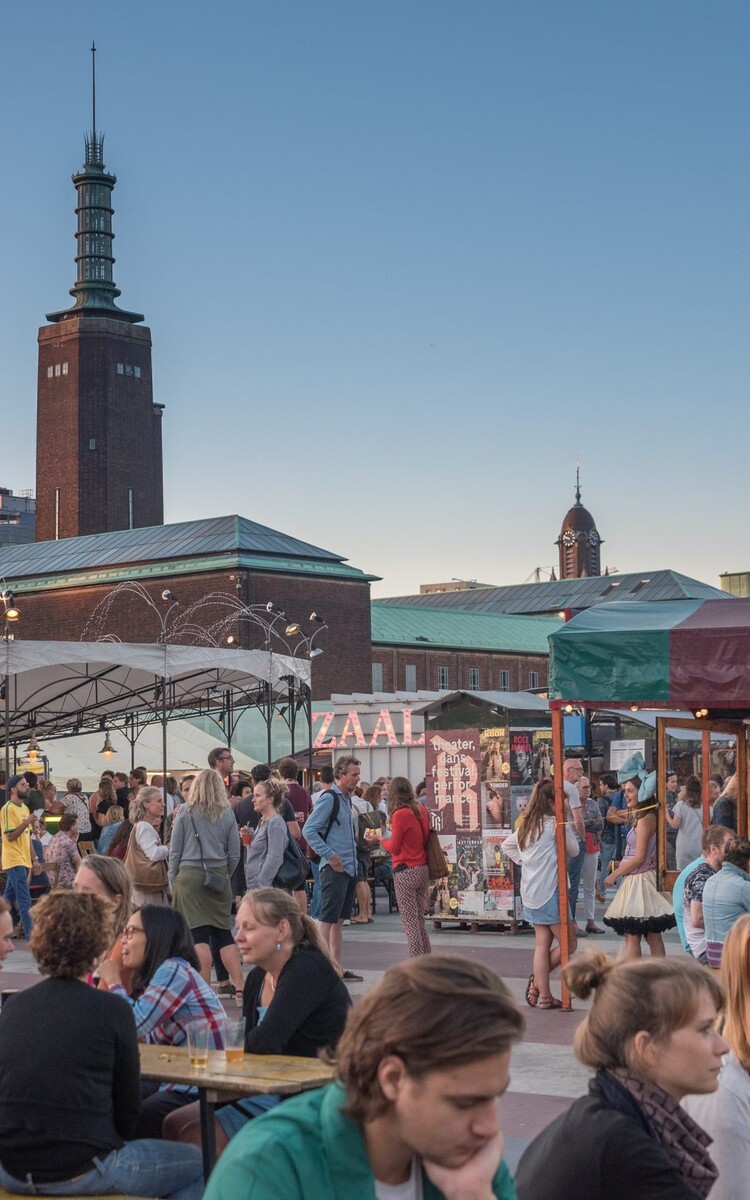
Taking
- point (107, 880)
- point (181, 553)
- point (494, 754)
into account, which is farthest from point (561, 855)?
point (181, 553)

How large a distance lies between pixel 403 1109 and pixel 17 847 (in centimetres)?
1645

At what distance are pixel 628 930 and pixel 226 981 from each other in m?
3.77

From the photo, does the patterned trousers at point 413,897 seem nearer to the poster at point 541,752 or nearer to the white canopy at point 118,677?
the poster at point 541,752

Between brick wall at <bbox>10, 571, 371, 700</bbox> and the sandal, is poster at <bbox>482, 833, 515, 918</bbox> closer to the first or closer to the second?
the sandal

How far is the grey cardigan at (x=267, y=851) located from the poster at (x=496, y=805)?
5265 millimetres

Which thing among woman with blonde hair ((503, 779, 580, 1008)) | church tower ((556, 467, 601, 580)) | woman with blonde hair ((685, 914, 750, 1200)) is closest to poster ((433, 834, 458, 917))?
woman with blonde hair ((503, 779, 580, 1008))

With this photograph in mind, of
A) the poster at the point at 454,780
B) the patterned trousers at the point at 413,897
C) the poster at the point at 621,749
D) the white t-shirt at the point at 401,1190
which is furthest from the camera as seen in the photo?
the poster at the point at 621,749

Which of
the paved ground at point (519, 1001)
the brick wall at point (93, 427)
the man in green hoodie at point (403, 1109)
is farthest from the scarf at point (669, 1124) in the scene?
the brick wall at point (93, 427)

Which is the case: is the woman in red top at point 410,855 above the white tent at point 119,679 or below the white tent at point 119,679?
below

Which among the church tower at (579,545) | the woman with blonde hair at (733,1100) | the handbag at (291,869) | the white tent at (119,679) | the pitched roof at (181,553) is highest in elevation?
the church tower at (579,545)

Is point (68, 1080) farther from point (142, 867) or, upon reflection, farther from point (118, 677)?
point (118, 677)

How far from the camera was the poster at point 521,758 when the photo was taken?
1905 cm

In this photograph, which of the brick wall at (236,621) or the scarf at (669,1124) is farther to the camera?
the brick wall at (236,621)

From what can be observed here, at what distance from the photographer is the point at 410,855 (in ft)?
48.2
